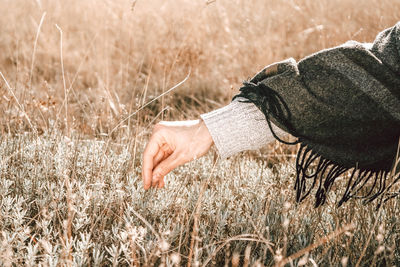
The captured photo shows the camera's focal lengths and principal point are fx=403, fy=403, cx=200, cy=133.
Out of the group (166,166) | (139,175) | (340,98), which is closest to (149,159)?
(166,166)

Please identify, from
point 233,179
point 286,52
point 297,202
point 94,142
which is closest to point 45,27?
point 286,52

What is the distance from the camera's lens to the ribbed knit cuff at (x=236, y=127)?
1.62 metres

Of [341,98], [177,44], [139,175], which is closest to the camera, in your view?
[341,98]

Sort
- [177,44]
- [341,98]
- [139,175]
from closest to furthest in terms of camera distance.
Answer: [341,98], [139,175], [177,44]

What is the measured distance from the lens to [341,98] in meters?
1.57

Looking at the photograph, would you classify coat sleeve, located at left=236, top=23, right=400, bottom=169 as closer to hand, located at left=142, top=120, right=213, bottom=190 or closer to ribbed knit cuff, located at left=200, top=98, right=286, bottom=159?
ribbed knit cuff, located at left=200, top=98, right=286, bottom=159

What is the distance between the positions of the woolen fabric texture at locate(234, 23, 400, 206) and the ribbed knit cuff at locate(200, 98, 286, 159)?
0.06 meters

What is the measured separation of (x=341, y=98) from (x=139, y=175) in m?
1.10

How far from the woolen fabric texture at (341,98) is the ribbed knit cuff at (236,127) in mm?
61

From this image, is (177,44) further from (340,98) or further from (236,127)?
(340,98)

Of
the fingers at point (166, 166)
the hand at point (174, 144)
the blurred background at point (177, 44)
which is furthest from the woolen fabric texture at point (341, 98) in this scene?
the blurred background at point (177, 44)

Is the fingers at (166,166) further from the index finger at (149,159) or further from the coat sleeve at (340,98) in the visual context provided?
the coat sleeve at (340,98)

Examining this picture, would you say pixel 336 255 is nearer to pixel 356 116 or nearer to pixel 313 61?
pixel 356 116

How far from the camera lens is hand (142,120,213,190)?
157cm
